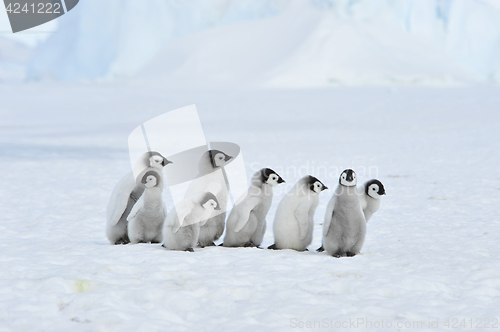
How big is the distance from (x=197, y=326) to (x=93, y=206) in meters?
3.41

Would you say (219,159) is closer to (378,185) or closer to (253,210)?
(253,210)

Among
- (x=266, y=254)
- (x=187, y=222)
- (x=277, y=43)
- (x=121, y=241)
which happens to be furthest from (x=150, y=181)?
(x=277, y=43)

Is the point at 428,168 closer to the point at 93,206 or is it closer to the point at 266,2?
the point at 93,206

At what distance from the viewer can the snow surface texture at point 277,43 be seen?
26938mm

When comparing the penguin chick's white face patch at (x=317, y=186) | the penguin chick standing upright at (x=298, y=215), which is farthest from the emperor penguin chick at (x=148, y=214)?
the penguin chick's white face patch at (x=317, y=186)

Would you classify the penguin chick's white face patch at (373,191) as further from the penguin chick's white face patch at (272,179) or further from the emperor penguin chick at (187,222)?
the emperor penguin chick at (187,222)

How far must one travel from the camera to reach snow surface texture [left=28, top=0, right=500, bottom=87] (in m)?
26.9

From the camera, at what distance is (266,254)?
2.89 meters

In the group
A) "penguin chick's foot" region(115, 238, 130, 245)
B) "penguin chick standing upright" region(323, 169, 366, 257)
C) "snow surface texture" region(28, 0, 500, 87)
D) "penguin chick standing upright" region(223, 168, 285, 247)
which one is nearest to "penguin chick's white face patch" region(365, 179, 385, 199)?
"penguin chick standing upright" region(323, 169, 366, 257)

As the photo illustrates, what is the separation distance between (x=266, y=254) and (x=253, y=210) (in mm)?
405

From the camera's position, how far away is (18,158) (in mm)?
7980

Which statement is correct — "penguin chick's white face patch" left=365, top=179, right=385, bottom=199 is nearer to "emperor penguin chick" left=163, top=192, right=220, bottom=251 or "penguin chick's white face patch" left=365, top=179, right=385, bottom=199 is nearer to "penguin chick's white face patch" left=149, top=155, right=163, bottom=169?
"emperor penguin chick" left=163, top=192, right=220, bottom=251

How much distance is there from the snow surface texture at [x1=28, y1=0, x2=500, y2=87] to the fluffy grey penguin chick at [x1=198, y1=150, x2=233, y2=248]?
2195 cm

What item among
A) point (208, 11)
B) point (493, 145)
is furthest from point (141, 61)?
point (493, 145)
